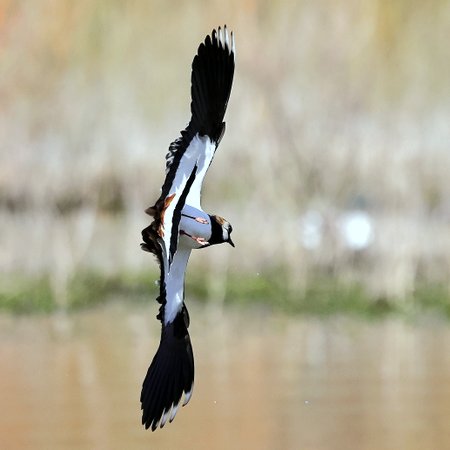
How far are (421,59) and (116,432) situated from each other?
5.77m

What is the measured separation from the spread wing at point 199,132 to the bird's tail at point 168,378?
1.31ft

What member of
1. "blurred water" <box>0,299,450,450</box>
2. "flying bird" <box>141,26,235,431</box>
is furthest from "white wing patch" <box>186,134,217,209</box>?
"blurred water" <box>0,299,450,450</box>

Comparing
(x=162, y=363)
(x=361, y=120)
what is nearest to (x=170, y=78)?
(x=361, y=120)

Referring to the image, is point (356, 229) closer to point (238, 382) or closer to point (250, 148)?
point (250, 148)

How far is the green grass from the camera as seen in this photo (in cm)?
1135

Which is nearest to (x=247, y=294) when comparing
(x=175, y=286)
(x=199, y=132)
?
(x=175, y=286)

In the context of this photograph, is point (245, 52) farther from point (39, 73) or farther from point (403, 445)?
point (403, 445)

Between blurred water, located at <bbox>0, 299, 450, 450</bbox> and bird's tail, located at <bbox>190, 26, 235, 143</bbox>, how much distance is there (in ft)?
7.91

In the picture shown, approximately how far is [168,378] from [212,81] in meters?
1.05

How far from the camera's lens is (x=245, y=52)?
12297 mm

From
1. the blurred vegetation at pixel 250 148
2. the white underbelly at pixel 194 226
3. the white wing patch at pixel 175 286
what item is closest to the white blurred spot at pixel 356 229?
the blurred vegetation at pixel 250 148

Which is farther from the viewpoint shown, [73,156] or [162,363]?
[73,156]

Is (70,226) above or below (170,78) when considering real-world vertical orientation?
below

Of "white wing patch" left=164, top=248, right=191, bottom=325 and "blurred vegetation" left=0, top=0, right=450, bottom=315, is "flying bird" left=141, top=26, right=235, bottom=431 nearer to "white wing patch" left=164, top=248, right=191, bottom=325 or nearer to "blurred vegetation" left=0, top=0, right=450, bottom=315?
"white wing patch" left=164, top=248, right=191, bottom=325
